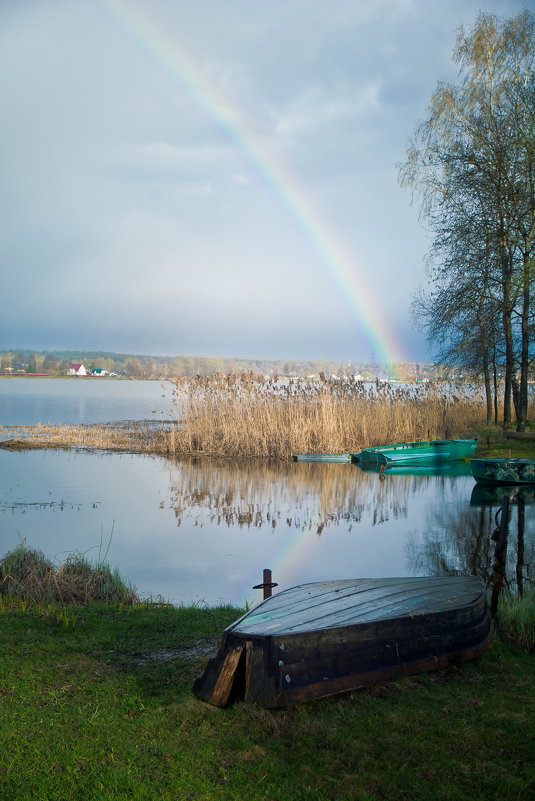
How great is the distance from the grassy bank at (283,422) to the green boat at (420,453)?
117cm

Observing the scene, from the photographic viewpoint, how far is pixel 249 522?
1259 centimetres

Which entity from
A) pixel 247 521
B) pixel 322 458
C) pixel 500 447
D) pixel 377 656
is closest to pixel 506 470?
pixel 500 447

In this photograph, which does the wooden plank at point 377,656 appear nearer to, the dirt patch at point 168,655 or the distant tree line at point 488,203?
the dirt patch at point 168,655

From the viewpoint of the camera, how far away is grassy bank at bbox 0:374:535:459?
74.0 feet

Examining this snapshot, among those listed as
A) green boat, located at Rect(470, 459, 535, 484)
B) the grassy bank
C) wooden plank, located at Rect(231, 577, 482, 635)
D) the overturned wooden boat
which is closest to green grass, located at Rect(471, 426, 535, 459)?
the grassy bank

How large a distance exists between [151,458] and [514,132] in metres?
13.6

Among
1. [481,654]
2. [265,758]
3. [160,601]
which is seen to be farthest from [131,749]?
[160,601]

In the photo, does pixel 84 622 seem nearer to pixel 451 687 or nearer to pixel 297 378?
pixel 451 687

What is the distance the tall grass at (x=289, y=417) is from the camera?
22547 millimetres

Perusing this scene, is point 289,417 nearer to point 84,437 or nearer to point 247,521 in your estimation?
point 84,437

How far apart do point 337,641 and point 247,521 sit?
869 centimetres

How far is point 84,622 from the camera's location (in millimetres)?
5992

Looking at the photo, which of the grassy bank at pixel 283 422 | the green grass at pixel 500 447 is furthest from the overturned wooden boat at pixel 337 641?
the grassy bank at pixel 283 422

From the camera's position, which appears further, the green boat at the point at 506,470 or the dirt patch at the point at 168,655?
the green boat at the point at 506,470
